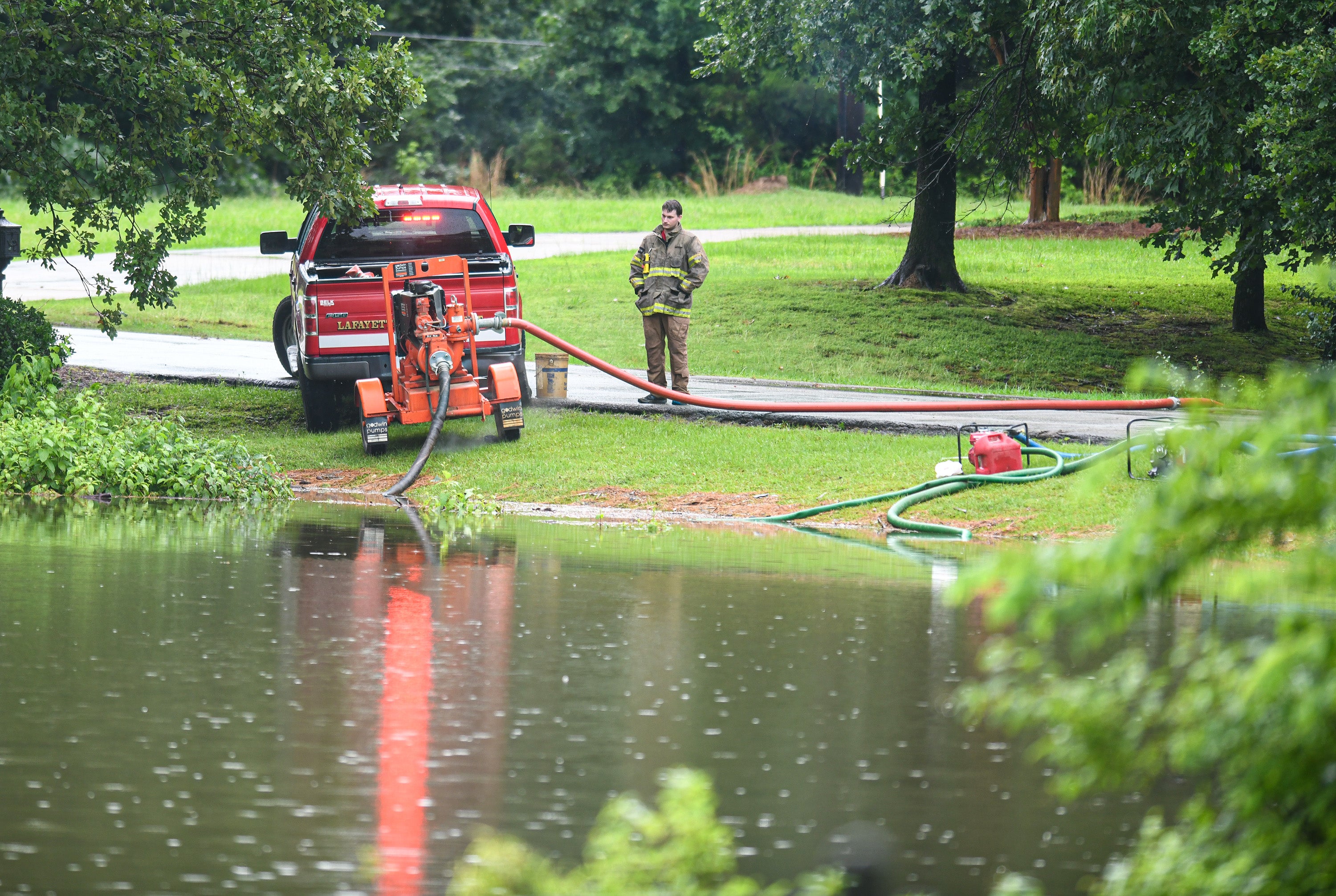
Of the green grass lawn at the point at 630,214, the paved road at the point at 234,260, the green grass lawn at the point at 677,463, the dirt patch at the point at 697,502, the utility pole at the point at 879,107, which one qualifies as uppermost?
the utility pole at the point at 879,107

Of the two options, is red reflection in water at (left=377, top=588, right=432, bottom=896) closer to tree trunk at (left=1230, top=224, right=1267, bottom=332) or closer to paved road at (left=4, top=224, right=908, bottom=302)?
tree trunk at (left=1230, top=224, right=1267, bottom=332)

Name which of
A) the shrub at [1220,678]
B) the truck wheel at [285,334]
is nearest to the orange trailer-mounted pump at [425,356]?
the truck wheel at [285,334]

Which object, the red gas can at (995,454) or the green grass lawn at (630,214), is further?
the green grass lawn at (630,214)

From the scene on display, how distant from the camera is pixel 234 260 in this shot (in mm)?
36531

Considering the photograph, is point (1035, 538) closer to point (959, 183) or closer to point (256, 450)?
point (256, 450)

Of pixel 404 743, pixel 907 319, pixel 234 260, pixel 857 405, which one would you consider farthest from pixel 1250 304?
pixel 404 743

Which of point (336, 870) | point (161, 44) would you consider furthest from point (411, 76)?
point (336, 870)

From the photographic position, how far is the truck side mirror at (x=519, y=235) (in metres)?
17.3

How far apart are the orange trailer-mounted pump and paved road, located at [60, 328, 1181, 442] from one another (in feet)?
9.47

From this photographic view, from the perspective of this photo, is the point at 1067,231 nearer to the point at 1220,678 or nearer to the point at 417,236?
the point at 417,236

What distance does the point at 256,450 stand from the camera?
16.1 meters

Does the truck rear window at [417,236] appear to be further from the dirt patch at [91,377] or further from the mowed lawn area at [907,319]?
the mowed lawn area at [907,319]

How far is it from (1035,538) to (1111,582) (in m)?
9.16

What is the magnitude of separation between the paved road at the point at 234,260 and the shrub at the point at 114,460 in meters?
15.3
